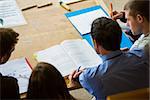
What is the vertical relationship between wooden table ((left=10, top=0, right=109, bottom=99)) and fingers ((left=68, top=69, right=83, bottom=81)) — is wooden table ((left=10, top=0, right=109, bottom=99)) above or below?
above

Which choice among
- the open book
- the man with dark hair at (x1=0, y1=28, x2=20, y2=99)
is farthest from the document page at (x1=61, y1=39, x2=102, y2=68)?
the man with dark hair at (x1=0, y1=28, x2=20, y2=99)

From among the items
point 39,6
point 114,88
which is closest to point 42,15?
point 39,6

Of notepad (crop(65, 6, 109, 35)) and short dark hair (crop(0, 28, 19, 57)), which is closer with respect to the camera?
short dark hair (crop(0, 28, 19, 57))

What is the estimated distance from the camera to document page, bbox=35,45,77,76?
5.83ft

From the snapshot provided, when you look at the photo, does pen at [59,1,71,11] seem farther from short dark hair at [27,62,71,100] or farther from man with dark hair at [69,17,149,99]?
short dark hair at [27,62,71,100]

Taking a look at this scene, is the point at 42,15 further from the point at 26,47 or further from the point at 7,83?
the point at 7,83

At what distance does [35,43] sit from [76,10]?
375 mm

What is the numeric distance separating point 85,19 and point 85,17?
0.06ft

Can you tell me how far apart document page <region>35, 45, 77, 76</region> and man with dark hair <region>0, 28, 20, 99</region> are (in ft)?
0.92

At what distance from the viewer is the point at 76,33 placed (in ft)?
6.57

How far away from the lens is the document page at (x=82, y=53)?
1.82 m

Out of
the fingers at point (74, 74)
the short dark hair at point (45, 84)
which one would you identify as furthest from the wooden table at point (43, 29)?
the short dark hair at point (45, 84)

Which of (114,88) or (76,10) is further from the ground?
(76,10)

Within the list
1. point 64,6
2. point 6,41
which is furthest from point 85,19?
point 6,41
